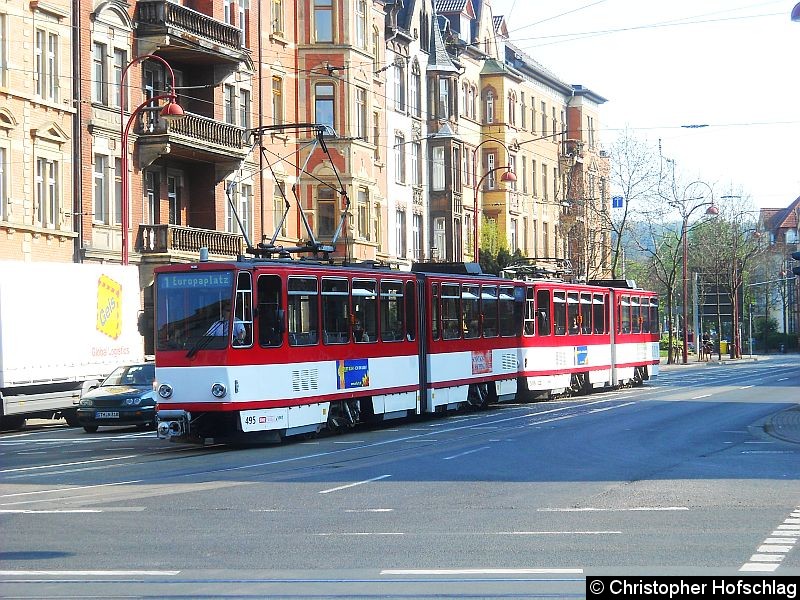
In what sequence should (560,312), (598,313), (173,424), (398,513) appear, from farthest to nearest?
(598,313) → (560,312) → (173,424) → (398,513)

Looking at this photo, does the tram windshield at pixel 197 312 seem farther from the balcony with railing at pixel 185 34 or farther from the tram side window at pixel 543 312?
the balcony with railing at pixel 185 34

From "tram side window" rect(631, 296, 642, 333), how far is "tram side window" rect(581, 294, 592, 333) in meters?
5.11

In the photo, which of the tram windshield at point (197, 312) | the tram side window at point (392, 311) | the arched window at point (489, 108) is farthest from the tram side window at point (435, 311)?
the arched window at point (489, 108)

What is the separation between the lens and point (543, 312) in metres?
38.9

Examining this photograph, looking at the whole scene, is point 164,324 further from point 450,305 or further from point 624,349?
point 624,349

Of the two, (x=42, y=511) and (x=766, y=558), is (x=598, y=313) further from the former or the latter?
(x=766, y=558)

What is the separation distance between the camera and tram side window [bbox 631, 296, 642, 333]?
47.8m

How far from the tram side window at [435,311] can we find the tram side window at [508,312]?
4.70 m

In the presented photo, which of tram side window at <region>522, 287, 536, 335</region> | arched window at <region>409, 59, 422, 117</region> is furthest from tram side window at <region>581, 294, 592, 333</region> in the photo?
arched window at <region>409, 59, 422, 117</region>

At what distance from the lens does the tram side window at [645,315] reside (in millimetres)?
49219

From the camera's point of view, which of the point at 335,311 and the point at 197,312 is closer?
the point at 197,312

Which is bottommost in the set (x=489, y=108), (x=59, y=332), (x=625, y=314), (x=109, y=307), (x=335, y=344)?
(x=335, y=344)

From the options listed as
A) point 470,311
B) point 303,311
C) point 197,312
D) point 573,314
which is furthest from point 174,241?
point 197,312

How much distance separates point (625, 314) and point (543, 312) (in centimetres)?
861
